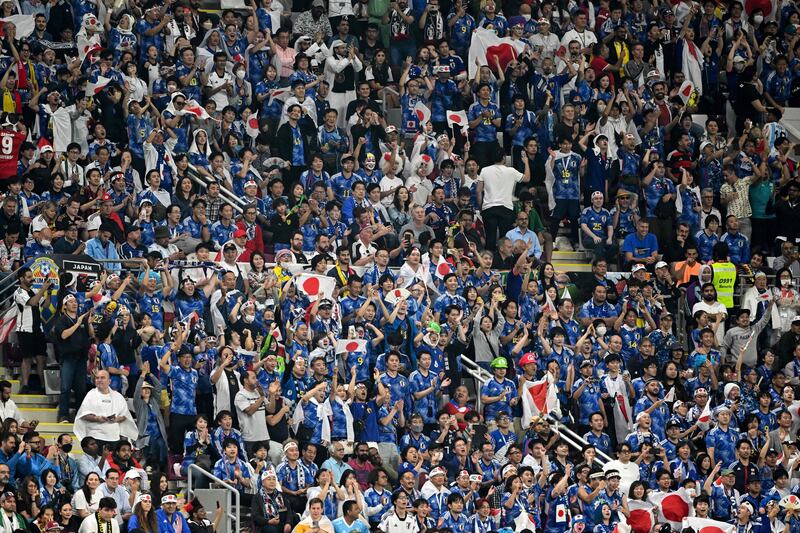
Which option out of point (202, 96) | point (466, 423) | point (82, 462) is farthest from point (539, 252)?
point (82, 462)

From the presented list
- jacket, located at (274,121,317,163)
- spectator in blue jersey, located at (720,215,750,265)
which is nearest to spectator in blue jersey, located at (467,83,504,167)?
jacket, located at (274,121,317,163)

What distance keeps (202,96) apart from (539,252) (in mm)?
5729

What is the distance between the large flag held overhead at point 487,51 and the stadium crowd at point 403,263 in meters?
0.05

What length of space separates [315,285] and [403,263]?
6.85 ft

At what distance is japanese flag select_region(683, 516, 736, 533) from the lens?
24.3m

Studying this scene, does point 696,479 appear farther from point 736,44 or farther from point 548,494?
point 736,44

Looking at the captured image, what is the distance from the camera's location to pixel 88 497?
20.9 meters

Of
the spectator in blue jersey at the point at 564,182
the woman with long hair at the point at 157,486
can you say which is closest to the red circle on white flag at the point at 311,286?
the woman with long hair at the point at 157,486

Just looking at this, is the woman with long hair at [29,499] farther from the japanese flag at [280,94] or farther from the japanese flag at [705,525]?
the japanese flag at [280,94]

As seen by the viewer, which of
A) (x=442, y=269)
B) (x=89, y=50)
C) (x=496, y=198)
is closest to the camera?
(x=442, y=269)

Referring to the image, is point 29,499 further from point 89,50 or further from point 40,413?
point 89,50

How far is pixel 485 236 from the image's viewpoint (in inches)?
1096

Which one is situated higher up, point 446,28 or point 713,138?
point 446,28

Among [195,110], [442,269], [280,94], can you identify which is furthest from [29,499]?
[280,94]
